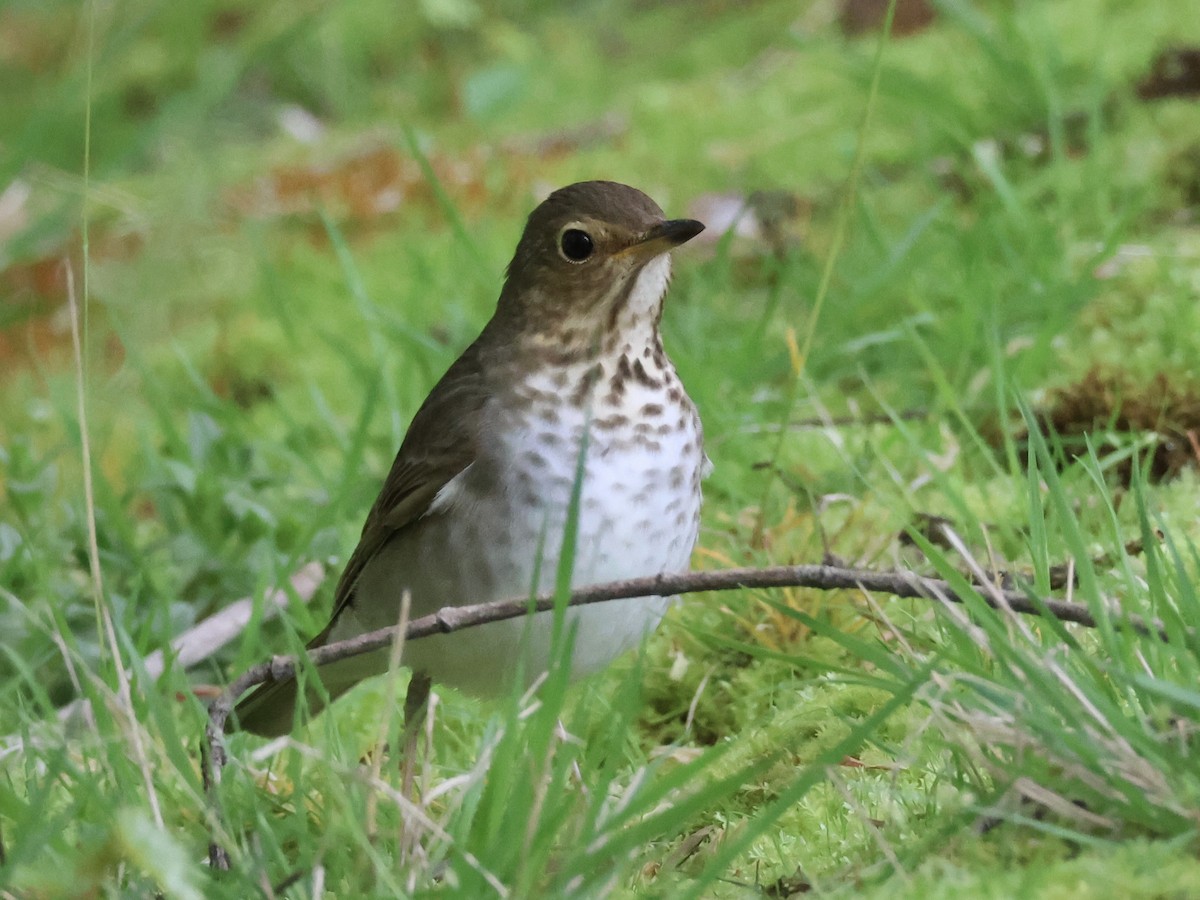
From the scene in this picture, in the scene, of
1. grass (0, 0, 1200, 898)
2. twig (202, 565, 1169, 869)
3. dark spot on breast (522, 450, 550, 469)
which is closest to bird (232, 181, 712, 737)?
dark spot on breast (522, 450, 550, 469)

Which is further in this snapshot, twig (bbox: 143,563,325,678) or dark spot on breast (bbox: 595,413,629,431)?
twig (bbox: 143,563,325,678)

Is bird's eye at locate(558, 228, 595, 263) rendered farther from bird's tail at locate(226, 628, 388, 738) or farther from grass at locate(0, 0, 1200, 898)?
bird's tail at locate(226, 628, 388, 738)

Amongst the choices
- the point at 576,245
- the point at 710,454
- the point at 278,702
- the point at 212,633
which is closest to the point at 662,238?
the point at 576,245

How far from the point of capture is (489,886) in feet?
5.80

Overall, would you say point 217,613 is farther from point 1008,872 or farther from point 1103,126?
point 1103,126

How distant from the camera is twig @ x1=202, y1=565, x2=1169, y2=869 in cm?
191

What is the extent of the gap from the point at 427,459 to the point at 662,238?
0.59 meters

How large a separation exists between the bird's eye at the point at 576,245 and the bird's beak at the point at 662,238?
8 cm

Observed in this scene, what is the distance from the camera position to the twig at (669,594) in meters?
1.91

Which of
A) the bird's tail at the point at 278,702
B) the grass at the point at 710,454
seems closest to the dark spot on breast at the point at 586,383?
the grass at the point at 710,454

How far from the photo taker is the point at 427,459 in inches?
109

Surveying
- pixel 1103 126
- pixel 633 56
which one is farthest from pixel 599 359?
pixel 633 56

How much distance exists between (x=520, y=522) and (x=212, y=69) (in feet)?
16.0

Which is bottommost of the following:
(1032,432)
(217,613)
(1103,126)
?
(217,613)
